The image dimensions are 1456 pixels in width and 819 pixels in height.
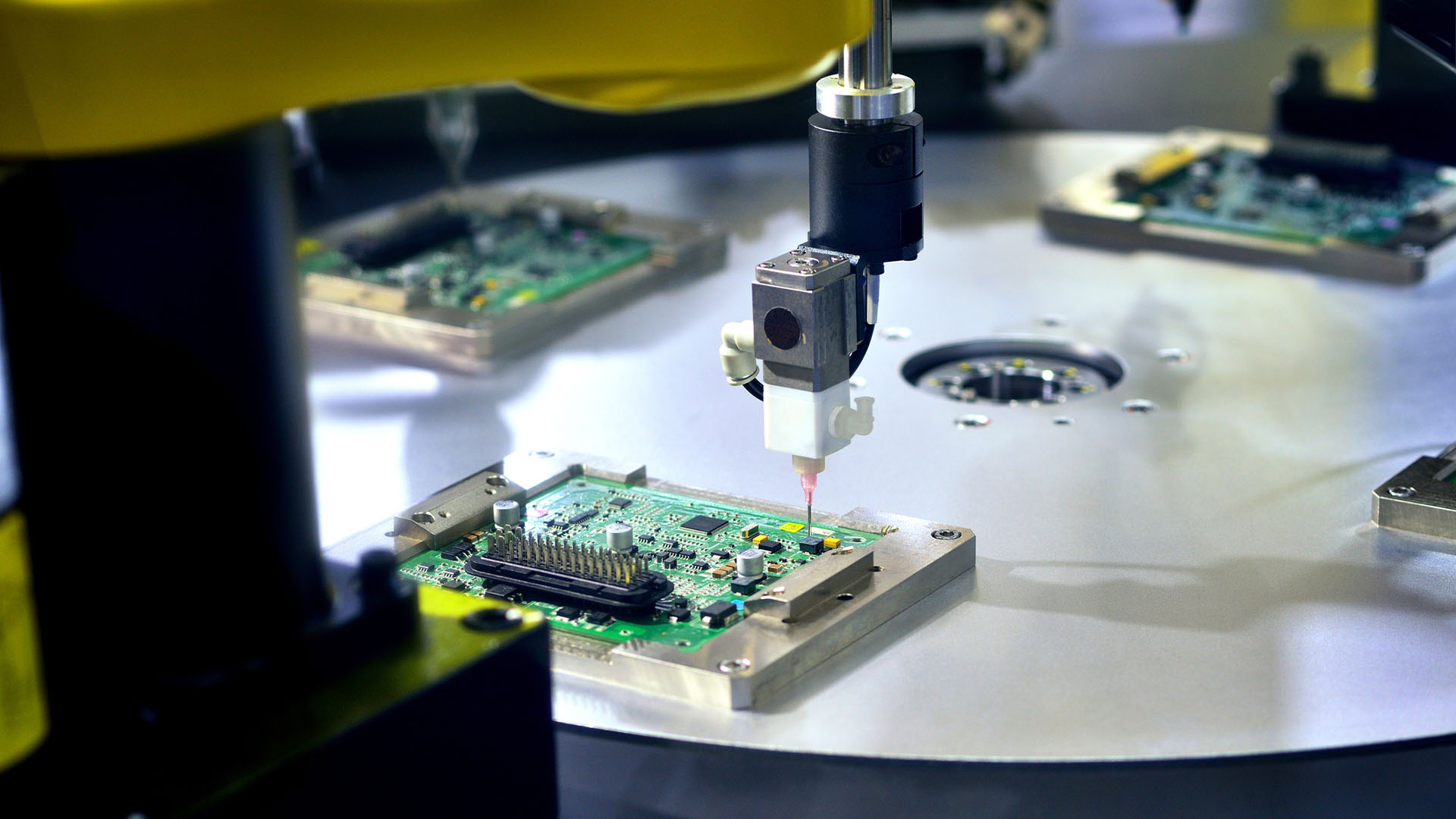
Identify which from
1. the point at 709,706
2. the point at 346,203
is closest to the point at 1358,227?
the point at 709,706

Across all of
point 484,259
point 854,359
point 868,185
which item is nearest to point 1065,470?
point 854,359

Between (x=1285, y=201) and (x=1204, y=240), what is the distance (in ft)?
0.72

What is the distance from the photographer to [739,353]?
164 cm

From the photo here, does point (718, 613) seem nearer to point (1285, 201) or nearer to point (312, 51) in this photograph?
point (312, 51)

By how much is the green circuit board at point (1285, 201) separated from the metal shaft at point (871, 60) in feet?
4.93

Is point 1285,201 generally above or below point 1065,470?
above

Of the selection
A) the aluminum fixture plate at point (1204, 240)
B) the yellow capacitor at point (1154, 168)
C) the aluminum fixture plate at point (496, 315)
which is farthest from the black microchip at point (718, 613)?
the yellow capacitor at point (1154, 168)

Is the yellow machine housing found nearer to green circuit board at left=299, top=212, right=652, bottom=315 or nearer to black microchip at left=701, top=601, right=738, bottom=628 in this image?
black microchip at left=701, top=601, right=738, bottom=628

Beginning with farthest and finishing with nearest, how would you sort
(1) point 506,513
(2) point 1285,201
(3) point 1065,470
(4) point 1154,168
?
(4) point 1154,168 < (2) point 1285,201 < (3) point 1065,470 < (1) point 506,513

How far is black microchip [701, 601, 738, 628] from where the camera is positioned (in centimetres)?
164

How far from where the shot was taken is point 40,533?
3.81 ft

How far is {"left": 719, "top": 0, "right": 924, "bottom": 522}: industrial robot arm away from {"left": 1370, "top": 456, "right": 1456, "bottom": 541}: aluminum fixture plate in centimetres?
66

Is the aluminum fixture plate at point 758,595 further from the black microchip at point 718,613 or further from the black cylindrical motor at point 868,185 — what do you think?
the black cylindrical motor at point 868,185

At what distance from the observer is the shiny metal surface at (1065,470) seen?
60.8 inches
